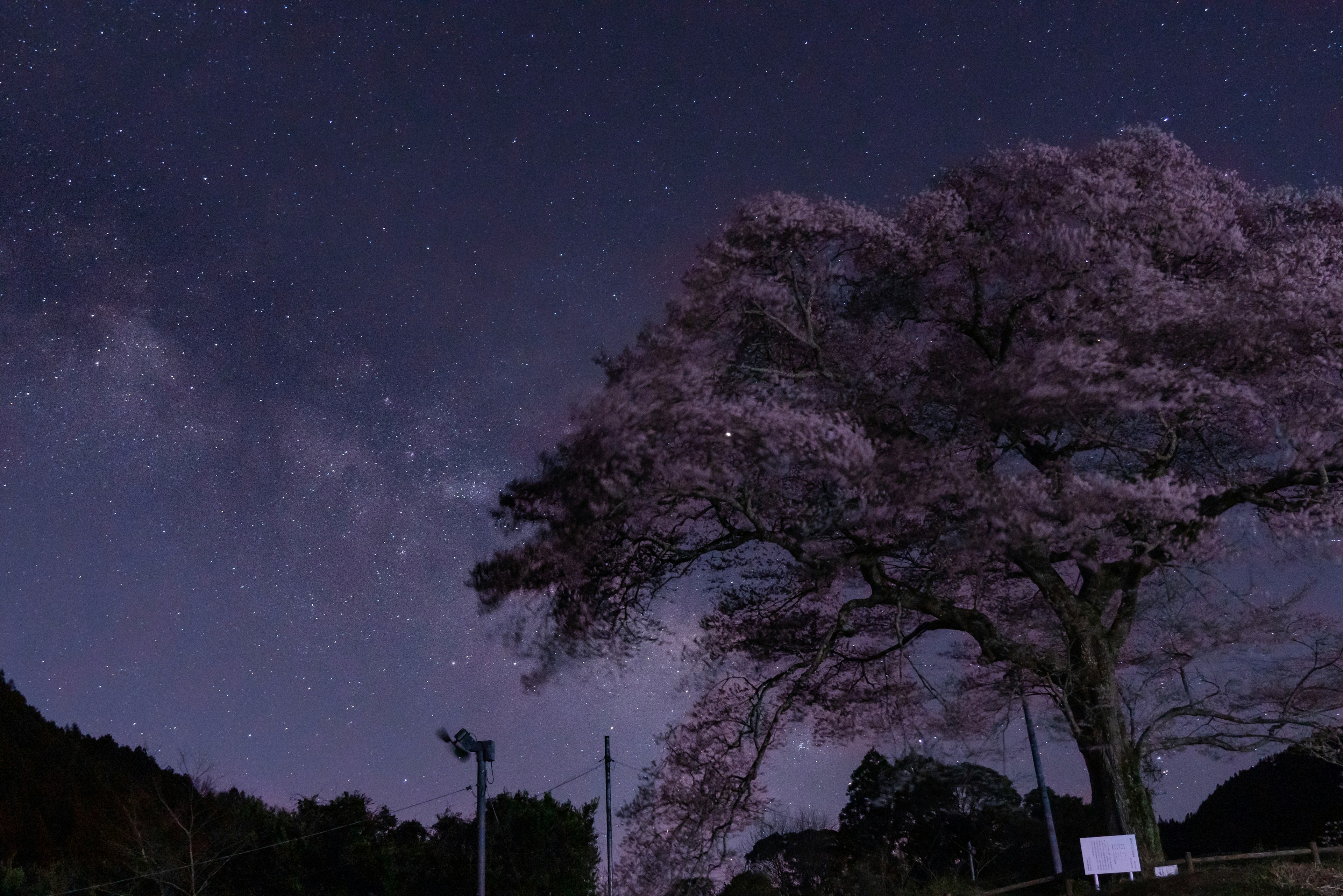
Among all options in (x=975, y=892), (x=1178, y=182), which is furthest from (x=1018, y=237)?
(x=975, y=892)

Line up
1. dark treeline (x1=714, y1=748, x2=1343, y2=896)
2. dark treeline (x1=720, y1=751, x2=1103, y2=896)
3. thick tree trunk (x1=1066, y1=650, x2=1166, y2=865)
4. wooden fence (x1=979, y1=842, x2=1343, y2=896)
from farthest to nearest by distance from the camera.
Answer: dark treeline (x1=720, y1=751, x2=1103, y2=896)
dark treeline (x1=714, y1=748, x2=1343, y2=896)
wooden fence (x1=979, y1=842, x2=1343, y2=896)
thick tree trunk (x1=1066, y1=650, x2=1166, y2=865)

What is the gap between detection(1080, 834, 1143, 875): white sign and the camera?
45.1 ft

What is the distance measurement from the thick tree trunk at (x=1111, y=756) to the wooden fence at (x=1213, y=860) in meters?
1.17

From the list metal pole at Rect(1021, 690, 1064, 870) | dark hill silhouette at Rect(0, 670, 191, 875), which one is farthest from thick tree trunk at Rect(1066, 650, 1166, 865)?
dark hill silhouette at Rect(0, 670, 191, 875)

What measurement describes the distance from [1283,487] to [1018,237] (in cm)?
489

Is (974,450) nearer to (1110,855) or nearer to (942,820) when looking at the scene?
(1110,855)

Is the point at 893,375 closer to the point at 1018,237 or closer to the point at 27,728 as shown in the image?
the point at 1018,237

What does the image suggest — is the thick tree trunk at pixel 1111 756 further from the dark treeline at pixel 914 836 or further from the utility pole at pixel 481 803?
the dark treeline at pixel 914 836

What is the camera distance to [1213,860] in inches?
677

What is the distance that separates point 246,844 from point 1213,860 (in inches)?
1121

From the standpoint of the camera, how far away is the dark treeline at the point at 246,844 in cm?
3009

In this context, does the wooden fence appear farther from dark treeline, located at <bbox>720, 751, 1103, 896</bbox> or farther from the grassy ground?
dark treeline, located at <bbox>720, 751, 1103, 896</bbox>

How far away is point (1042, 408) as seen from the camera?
13.4 m

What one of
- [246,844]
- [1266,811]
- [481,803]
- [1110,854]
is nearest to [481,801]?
[481,803]
